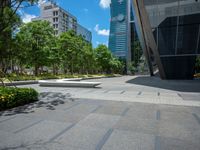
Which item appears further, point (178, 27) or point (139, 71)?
point (139, 71)

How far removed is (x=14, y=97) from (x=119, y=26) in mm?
91500

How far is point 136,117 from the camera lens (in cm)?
619

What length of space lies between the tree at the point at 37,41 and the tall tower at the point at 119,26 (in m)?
64.0

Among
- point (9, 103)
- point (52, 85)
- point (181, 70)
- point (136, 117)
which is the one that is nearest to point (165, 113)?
point (136, 117)

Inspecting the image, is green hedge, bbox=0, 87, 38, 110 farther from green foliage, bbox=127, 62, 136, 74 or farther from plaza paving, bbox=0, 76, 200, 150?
green foliage, bbox=127, 62, 136, 74

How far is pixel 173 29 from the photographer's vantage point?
22.6 metres

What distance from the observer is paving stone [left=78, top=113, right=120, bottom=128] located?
534 centimetres

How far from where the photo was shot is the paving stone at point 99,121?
17.5ft

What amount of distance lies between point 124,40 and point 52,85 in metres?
79.3

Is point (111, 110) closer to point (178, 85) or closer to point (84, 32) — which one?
point (178, 85)

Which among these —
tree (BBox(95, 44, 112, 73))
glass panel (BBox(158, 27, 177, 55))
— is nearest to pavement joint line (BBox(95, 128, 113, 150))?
glass panel (BBox(158, 27, 177, 55))

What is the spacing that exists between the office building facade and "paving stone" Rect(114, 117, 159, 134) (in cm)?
1947

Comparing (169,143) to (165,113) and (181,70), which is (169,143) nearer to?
(165,113)

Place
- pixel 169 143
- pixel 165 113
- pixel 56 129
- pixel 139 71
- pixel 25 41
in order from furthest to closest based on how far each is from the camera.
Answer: pixel 139 71 → pixel 25 41 → pixel 165 113 → pixel 56 129 → pixel 169 143
